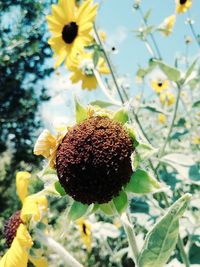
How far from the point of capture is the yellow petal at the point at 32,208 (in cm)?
92

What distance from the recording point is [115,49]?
7.38 ft

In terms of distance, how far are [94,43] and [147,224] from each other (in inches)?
31.3

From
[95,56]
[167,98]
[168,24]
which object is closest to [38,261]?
[95,56]

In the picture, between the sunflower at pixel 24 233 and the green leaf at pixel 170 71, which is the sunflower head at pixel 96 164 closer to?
the sunflower at pixel 24 233

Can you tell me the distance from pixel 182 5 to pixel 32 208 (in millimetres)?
2790

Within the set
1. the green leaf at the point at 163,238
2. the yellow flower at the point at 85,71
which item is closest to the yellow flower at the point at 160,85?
the yellow flower at the point at 85,71

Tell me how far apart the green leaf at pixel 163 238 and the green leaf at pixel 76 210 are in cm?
18

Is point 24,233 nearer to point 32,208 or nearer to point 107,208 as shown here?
point 32,208

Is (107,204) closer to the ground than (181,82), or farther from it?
closer to the ground

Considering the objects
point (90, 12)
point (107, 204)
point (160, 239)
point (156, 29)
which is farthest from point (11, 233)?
point (156, 29)

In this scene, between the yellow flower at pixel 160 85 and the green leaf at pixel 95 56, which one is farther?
the yellow flower at pixel 160 85

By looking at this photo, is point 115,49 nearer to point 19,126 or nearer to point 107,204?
point 107,204

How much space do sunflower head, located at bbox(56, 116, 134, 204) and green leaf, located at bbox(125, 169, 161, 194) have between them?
0.06 ft

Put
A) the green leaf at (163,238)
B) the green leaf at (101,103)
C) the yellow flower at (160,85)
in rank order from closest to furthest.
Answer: the green leaf at (163,238)
the green leaf at (101,103)
the yellow flower at (160,85)
